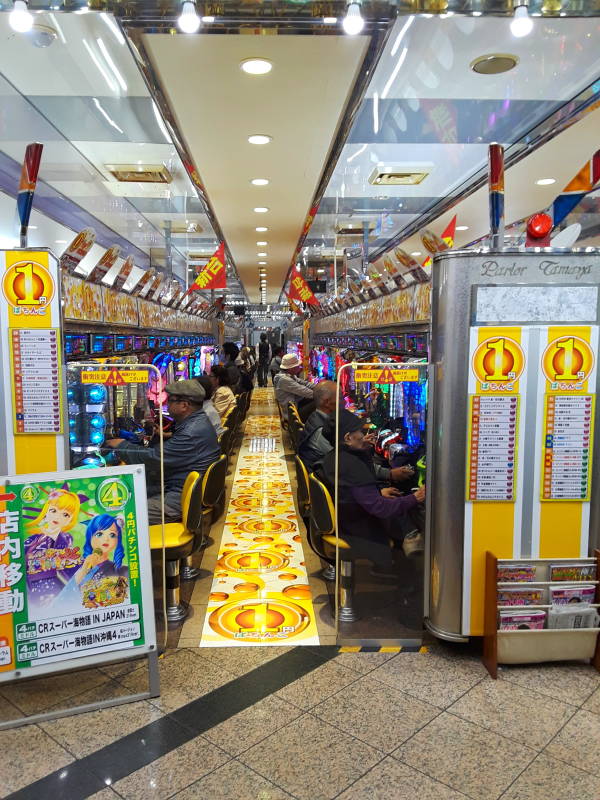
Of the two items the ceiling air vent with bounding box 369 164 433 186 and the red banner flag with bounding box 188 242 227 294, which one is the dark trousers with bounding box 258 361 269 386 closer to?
the red banner flag with bounding box 188 242 227 294

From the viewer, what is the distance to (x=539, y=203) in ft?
24.8

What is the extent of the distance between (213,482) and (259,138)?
112 inches

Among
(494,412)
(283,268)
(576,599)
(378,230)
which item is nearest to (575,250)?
(494,412)

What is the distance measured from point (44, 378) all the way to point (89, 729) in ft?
5.38

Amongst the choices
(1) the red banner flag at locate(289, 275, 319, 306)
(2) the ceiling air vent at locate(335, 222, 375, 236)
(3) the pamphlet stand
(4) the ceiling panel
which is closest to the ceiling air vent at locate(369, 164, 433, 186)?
(4) the ceiling panel

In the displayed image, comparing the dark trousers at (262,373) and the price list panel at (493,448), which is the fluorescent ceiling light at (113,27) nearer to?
the price list panel at (493,448)

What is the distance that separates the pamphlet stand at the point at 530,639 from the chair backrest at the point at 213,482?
167 cm

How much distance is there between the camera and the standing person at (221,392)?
714 centimetres

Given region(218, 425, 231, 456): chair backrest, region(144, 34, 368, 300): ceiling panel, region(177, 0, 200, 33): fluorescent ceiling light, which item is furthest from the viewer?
region(218, 425, 231, 456): chair backrest

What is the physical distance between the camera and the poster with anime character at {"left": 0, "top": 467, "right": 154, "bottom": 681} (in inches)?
98.0

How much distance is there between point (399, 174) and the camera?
640cm

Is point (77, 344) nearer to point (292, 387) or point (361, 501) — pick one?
point (361, 501)

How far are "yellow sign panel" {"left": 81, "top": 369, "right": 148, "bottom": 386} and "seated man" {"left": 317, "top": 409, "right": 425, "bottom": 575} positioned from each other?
43.6 inches

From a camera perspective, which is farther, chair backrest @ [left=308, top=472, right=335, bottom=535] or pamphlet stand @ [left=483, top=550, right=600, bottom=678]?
chair backrest @ [left=308, top=472, right=335, bottom=535]
